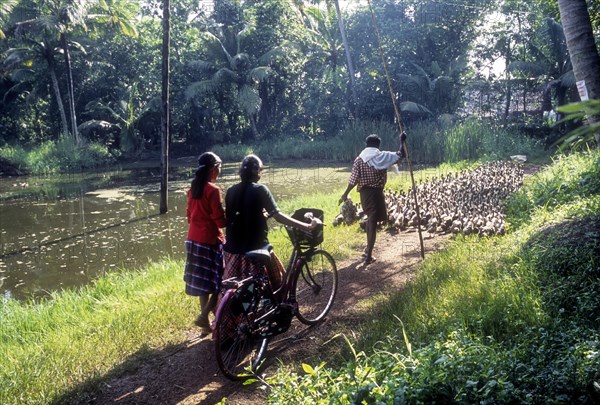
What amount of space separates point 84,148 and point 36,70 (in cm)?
Answer: 729

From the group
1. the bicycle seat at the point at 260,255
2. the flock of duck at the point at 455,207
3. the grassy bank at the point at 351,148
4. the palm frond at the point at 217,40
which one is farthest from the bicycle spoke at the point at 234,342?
the palm frond at the point at 217,40

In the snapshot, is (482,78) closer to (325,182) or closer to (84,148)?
(325,182)

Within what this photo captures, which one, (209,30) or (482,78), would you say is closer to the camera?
(482,78)

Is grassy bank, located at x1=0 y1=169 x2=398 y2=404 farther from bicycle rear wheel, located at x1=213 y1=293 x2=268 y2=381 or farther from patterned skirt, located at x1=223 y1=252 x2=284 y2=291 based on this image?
patterned skirt, located at x1=223 y1=252 x2=284 y2=291

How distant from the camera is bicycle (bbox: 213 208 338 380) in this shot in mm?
4055

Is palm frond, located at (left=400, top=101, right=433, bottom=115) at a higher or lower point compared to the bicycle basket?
higher

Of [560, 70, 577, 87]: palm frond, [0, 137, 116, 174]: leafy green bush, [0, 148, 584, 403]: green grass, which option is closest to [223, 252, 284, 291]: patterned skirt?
[0, 148, 584, 403]: green grass

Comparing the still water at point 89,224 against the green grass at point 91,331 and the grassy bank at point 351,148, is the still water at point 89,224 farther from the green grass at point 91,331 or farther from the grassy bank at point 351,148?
the grassy bank at point 351,148

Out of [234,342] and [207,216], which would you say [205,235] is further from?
[234,342]

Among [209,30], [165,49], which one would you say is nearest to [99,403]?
[165,49]

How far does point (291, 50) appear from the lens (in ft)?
102

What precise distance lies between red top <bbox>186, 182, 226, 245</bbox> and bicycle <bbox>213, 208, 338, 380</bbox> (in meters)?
0.62

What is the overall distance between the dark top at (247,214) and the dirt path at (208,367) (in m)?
1.08

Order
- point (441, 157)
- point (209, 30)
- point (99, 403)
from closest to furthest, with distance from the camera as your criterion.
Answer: point (99, 403) → point (441, 157) → point (209, 30)
